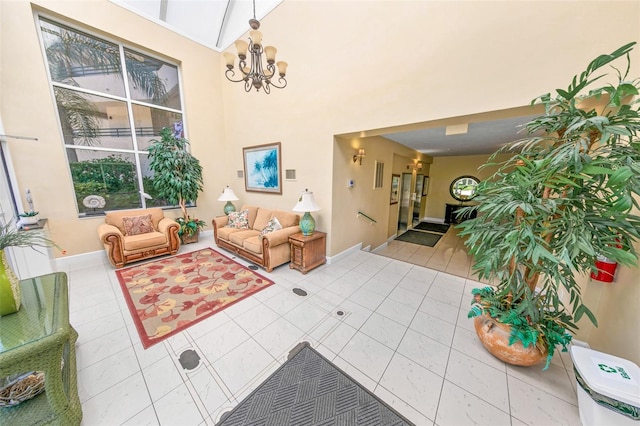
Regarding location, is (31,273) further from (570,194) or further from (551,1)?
(551,1)

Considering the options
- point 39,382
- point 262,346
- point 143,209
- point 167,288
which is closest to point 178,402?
point 262,346

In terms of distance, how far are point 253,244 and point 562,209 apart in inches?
137

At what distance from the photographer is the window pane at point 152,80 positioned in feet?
13.3

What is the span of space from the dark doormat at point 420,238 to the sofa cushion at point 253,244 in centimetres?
457

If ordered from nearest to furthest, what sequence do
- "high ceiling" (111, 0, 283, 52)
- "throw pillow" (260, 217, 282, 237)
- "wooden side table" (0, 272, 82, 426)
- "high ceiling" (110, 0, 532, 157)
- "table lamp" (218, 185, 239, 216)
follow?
"wooden side table" (0, 272, 82, 426), "throw pillow" (260, 217, 282, 237), "high ceiling" (110, 0, 532, 157), "high ceiling" (111, 0, 283, 52), "table lamp" (218, 185, 239, 216)

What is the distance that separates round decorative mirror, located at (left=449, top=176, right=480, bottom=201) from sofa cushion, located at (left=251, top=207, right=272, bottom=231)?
729 centimetres

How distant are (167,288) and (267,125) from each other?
3308mm

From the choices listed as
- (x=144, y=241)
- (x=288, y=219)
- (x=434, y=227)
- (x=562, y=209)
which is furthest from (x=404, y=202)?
(x=144, y=241)

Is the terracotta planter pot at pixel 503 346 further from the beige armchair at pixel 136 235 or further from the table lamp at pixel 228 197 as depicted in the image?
the beige armchair at pixel 136 235

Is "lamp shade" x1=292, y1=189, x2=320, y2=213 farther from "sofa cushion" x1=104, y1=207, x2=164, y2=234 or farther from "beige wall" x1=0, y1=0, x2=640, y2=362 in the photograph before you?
"sofa cushion" x1=104, y1=207, x2=164, y2=234

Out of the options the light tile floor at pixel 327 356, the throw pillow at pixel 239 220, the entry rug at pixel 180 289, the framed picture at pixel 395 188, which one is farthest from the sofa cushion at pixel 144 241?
the framed picture at pixel 395 188

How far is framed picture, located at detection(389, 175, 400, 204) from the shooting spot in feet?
18.6

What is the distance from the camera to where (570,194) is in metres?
1.37

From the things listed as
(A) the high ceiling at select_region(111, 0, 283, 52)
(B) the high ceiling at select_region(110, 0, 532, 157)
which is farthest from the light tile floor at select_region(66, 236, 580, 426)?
(A) the high ceiling at select_region(111, 0, 283, 52)
